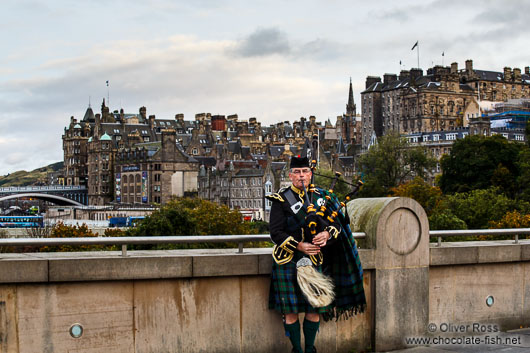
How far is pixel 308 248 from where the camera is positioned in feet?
32.9

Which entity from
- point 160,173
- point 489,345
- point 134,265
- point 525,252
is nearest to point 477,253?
point 525,252

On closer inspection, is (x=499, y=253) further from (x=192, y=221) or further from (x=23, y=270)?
(x=192, y=221)

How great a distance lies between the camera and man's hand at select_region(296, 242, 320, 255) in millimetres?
10016

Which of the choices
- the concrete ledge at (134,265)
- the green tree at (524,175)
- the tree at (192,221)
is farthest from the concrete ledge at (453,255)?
the green tree at (524,175)

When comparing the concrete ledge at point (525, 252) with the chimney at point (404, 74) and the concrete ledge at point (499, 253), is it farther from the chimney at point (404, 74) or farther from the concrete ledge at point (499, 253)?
the chimney at point (404, 74)

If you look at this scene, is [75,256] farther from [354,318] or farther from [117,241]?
[354,318]

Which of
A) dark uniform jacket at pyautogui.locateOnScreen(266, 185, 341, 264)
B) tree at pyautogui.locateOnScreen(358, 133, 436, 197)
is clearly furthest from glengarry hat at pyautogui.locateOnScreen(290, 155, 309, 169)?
tree at pyautogui.locateOnScreen(358, 133, 436, 197)

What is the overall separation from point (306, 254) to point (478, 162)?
9063cm

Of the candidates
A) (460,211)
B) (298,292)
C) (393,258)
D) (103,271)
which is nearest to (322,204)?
(298,292)

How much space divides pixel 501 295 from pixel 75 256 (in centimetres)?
649

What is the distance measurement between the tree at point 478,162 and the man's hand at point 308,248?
8784 centimetres

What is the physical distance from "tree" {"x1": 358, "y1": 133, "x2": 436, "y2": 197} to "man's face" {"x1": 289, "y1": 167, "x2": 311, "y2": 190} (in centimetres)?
10697

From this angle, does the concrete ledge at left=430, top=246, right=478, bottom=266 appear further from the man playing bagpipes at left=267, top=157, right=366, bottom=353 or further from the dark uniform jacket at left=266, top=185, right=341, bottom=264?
the dark uniform jacket at left=266, top=185, right=341, bottom=264

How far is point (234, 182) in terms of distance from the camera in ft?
517
